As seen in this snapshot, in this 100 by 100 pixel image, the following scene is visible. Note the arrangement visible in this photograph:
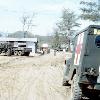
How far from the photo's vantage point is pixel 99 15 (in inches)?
1586

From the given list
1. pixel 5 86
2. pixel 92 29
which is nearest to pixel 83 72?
pixel 92 29

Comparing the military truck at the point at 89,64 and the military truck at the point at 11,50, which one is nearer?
the military truck at the point at 89,64

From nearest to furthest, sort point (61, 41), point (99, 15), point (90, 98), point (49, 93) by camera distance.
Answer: point (90, 98)
point (49, 93)
point (99, 15)
point (61, 41)

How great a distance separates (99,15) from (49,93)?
26682mm

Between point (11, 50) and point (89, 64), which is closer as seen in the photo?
point (89, 64)

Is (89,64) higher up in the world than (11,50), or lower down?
higher up

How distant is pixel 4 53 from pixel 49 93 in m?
45.8

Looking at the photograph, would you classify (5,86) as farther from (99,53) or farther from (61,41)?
(61,41)

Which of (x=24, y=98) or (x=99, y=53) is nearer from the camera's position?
(x=99, y=53)

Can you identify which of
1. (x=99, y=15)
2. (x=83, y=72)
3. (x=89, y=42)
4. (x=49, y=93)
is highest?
(x=99, y=15)

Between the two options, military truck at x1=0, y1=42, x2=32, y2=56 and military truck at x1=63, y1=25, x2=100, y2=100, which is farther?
military truck at x1=0, y1=42, x2=32, y2=56

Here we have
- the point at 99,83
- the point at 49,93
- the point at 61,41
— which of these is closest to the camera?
the point at 99,83

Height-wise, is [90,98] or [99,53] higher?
[99,53]

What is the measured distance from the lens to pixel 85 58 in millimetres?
11133
